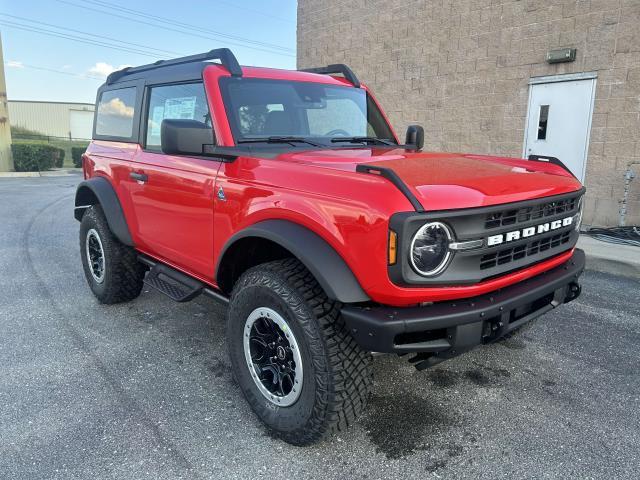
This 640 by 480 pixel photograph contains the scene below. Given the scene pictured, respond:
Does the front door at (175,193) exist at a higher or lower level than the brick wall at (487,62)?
lower

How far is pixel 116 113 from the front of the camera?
4438 mm

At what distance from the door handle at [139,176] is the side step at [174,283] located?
26.0 inches

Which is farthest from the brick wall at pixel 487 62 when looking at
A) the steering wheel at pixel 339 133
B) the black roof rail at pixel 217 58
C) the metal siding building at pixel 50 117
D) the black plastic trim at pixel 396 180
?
the metal siding building at pixel 50 117

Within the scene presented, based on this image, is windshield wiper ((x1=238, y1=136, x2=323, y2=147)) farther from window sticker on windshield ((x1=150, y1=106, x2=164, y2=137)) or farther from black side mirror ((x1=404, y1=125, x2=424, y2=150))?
black side mirror ((x1=404, y1=125, x2=424, y2=150))

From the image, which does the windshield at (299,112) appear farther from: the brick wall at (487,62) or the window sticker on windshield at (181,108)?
the brick wall at (487,62)

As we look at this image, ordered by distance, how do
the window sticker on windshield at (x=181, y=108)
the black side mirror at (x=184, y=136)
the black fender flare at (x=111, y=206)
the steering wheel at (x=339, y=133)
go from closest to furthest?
the black side mirror at (x=184, y=136)
the window sticker on windshield at (x=181, y=108)
the steering wheel at (x=339, y=133)
the black fender flare at (x=111, y=206)

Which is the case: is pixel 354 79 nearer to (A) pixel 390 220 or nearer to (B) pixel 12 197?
(A) pixel 390 220

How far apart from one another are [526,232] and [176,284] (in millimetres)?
2313

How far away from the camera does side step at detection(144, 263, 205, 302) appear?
333cm

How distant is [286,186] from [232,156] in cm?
54

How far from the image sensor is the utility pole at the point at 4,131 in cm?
1745

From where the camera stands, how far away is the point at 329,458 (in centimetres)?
242

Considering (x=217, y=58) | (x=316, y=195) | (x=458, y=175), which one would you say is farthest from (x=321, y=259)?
(x=217, y=58)

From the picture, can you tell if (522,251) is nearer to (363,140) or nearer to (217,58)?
(363,140)
